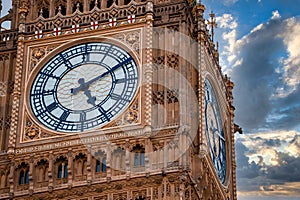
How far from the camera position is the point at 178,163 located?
37344 millimetres

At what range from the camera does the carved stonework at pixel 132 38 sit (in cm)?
4000

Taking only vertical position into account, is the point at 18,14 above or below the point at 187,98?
above

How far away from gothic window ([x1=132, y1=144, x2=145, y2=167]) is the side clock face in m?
3.05

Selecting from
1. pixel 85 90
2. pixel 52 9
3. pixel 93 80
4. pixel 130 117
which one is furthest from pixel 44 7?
pixel 130 117

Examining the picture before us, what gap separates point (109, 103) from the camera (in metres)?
39.2

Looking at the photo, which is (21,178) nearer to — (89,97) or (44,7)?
(89,97)

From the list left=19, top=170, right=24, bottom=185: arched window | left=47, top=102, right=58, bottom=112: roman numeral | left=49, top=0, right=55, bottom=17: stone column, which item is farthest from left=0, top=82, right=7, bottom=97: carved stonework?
left=19, top=170, right=24, bottom=185: arched window

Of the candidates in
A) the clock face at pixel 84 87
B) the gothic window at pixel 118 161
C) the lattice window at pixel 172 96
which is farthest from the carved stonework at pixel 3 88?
the lattice window at pixel 172 96

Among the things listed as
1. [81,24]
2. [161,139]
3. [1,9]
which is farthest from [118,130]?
[1,9]

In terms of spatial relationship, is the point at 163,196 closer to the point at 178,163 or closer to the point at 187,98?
the point at 178,163

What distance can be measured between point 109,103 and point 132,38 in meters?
2.19

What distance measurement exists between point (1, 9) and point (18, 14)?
919 millimetres

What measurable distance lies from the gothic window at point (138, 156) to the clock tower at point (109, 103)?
0.03 meters

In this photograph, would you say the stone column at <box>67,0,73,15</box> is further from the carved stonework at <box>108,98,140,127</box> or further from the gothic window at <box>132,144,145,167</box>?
A: the gothic window at <box>132,144,145,167</box>
